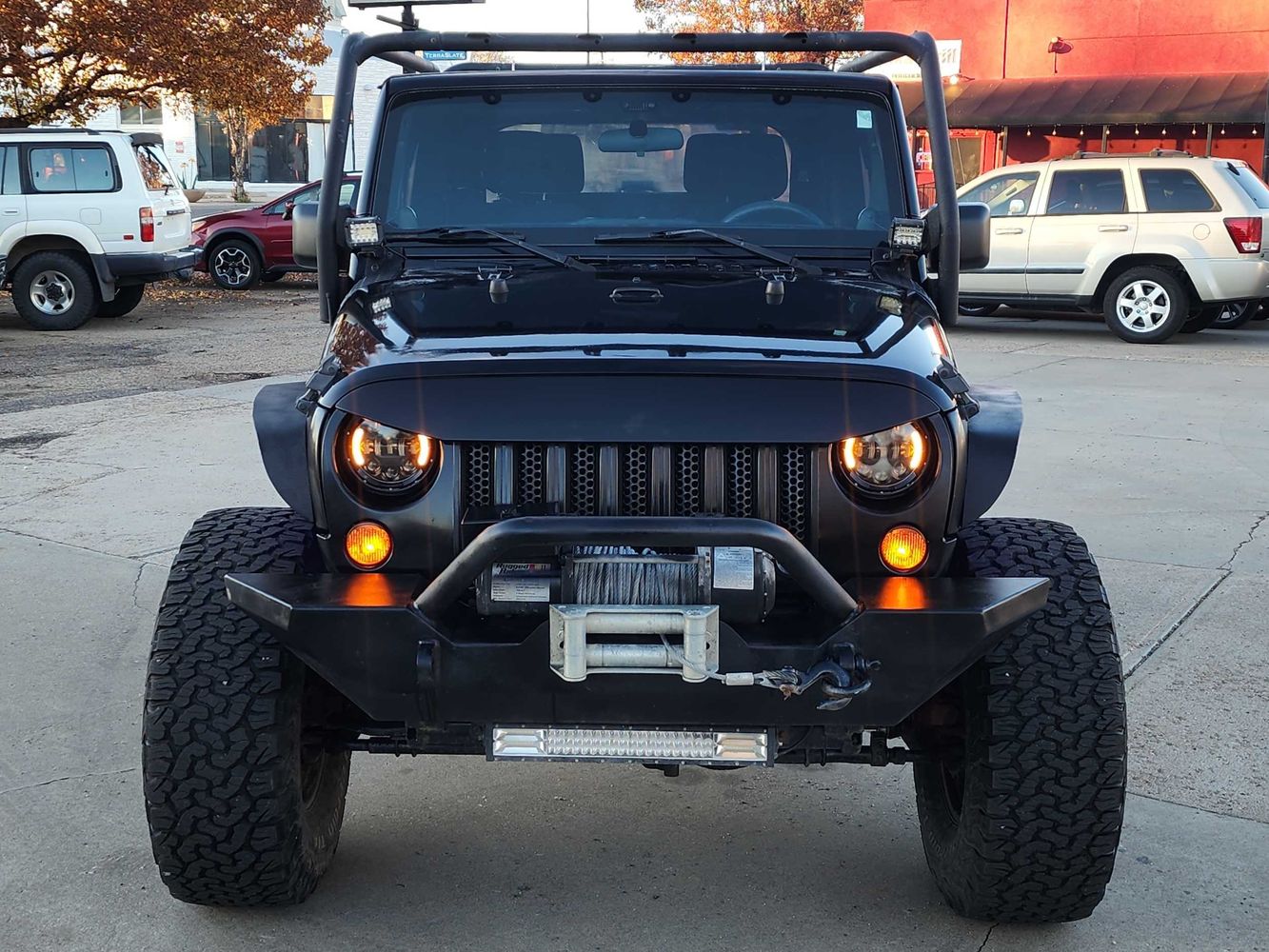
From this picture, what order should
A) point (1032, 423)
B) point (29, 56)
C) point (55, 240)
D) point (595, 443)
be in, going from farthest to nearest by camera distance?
point (29, 56) < point (55, 240) < point (1032, 423) < point (595, 443)

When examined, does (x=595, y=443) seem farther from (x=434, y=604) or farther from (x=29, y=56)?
(x=29, y=56)

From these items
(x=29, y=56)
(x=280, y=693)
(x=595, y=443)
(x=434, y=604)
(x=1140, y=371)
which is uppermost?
(x=29, y=56)

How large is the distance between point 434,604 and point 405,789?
145 cm

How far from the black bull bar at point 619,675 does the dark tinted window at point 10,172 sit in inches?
530

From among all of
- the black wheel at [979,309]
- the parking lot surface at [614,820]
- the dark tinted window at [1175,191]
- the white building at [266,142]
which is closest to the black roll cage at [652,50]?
the parking lot surface at [614,820]

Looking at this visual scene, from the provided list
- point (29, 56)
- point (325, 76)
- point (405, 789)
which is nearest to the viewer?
point (405, 789)

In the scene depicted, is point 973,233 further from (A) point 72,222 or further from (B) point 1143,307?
(A) point 72,222

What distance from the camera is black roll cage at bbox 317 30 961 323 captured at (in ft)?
12.9

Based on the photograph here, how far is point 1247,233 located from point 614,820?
11826mm

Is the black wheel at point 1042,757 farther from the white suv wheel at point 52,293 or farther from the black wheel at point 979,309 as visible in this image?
the white suv wheel at point 52,293

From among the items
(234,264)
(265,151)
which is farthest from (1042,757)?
(265,151)

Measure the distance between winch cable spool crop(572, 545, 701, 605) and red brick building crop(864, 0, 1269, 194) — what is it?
22.7 metres

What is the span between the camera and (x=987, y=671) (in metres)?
3.02

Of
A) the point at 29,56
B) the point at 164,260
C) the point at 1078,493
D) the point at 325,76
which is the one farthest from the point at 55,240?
the point at 325,76
